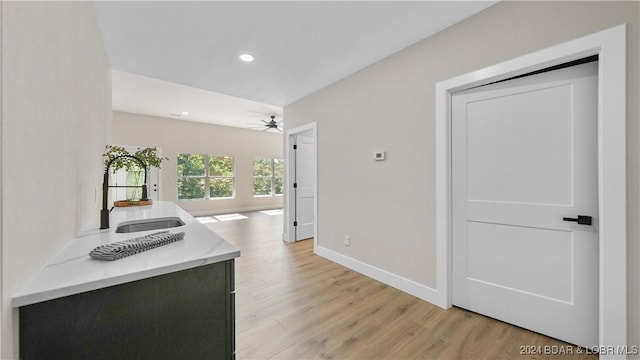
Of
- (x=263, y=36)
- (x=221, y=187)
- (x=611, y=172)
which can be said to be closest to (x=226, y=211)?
(x=221, y=187)

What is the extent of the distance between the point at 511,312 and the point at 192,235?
2.37m

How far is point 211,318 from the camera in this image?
1.02m

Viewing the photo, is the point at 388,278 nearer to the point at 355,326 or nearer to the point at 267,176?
the point at 355,326

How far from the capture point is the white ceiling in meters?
1.96

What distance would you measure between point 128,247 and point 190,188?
22.6 ft

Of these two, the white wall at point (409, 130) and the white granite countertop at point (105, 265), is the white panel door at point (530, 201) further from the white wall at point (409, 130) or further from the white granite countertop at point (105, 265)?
the white granite countertop at point (105, 265)

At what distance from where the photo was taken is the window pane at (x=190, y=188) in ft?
23.2

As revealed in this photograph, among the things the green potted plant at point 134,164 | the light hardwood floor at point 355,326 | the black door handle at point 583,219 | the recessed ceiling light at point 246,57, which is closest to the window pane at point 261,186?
the green potted plant at point 134,164

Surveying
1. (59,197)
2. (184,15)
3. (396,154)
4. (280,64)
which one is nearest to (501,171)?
(396,154)

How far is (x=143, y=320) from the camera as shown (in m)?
0.88

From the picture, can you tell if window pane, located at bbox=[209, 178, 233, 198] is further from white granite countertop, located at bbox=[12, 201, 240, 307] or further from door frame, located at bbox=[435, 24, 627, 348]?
door frame, located at bbox=[435, 24, 627, 348]

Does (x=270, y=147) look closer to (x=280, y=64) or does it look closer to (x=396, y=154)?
(x=280, y=64)

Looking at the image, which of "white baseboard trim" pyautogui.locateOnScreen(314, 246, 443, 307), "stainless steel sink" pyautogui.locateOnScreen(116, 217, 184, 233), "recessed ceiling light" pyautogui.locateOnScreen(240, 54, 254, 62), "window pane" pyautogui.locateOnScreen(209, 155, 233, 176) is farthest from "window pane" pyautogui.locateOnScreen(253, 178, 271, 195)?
"stainless steel sink" pyautogui.locateOnScreen(116, 217, 184, 233)

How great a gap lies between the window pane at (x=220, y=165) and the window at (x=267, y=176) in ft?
2.73
